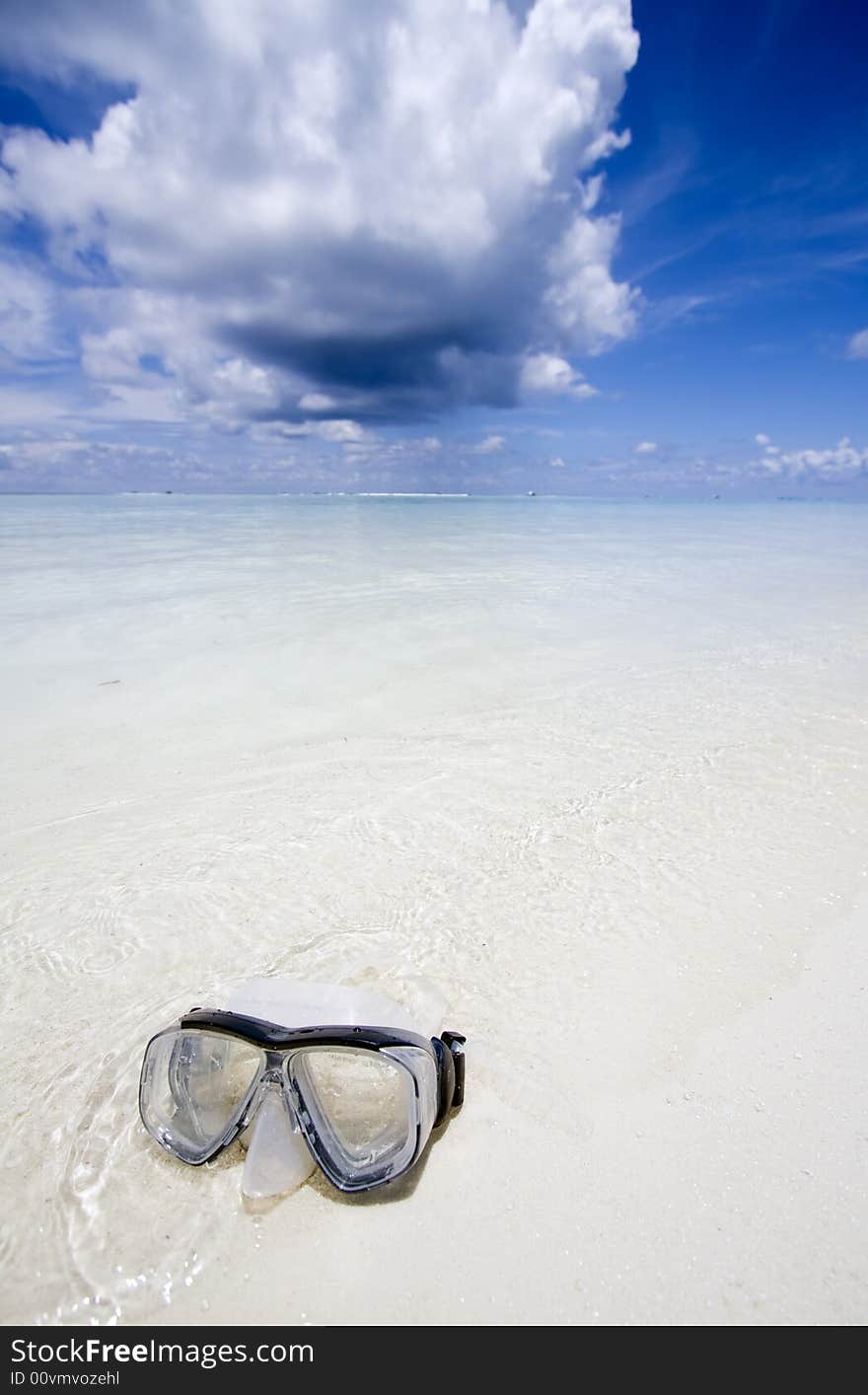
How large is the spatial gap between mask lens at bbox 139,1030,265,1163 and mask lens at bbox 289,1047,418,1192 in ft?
0.73

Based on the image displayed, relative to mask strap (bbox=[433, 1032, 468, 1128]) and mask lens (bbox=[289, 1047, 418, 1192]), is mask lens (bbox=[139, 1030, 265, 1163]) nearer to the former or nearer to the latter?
mask lens (bbox=[289, 1047, 418, 1192])

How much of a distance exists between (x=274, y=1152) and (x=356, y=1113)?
0.27 m

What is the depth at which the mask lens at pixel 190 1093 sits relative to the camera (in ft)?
6.18

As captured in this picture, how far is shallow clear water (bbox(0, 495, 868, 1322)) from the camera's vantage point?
174 cm

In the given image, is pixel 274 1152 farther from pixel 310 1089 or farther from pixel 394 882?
pixel 394 882

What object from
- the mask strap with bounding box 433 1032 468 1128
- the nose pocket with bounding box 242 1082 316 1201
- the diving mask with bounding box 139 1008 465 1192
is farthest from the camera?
the mask strap with bounding box 433 1032 468 1128

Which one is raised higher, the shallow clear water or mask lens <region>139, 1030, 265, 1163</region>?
mask lens <region>139, 1030, 265, 1163</region>

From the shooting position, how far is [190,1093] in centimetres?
196

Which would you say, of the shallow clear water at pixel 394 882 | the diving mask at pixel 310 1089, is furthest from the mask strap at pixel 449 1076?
the shallow clear water at pixel 394 882

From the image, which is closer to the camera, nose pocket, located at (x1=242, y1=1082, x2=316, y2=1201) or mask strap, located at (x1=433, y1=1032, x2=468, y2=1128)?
nose pocket, located at (x1=242, y1=1082, x2=316, y2=1201)

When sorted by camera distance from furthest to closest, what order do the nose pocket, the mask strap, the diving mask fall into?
the mask strap, the nose pocket, the diving mask

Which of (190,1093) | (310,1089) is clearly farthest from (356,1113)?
(190,1093)

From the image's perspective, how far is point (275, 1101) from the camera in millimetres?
A: 1830

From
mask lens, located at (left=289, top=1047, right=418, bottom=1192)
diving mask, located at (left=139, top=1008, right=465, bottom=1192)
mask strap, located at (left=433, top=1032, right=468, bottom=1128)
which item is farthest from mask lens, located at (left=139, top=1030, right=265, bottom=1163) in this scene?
mask strap, located at (left=433, top=1032, right=468, bottom=1128)
